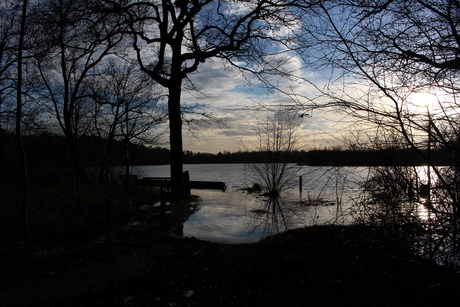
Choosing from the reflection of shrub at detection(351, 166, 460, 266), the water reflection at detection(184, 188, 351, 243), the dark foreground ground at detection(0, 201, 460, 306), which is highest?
the reflection of shrub at detection(351, 166, 460, 266)

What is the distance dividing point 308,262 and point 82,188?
914 cm

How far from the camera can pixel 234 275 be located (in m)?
4.77

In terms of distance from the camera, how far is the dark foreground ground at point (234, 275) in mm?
3385

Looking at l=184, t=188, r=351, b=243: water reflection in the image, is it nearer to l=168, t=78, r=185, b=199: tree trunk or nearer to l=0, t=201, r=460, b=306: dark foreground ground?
l=0, t=201, r=460, b=306: dark foreground ground

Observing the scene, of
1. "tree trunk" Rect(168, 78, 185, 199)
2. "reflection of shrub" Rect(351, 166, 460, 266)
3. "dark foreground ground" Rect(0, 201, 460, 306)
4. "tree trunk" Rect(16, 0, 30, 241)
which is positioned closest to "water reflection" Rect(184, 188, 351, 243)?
"dark foreground ground" Rect(0, 201, 460, 306)

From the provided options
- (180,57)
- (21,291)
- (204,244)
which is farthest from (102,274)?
(180,57)

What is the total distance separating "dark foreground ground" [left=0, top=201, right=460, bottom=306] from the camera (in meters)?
3.38

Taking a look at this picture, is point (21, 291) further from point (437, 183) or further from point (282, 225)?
point (282, 225)

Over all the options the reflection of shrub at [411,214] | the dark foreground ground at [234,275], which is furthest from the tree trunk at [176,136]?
the reflection of shrub at [411,214]

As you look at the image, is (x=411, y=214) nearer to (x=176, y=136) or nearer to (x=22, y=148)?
(x=22, y=148)

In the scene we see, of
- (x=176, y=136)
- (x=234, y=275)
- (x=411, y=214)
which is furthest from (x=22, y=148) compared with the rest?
(x=176, y=136)

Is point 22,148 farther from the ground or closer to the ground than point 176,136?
closer to the ground

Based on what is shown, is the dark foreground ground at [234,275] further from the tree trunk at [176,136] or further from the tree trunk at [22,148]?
the tree trunk at [176,136]

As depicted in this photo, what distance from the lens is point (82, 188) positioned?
11258mm
